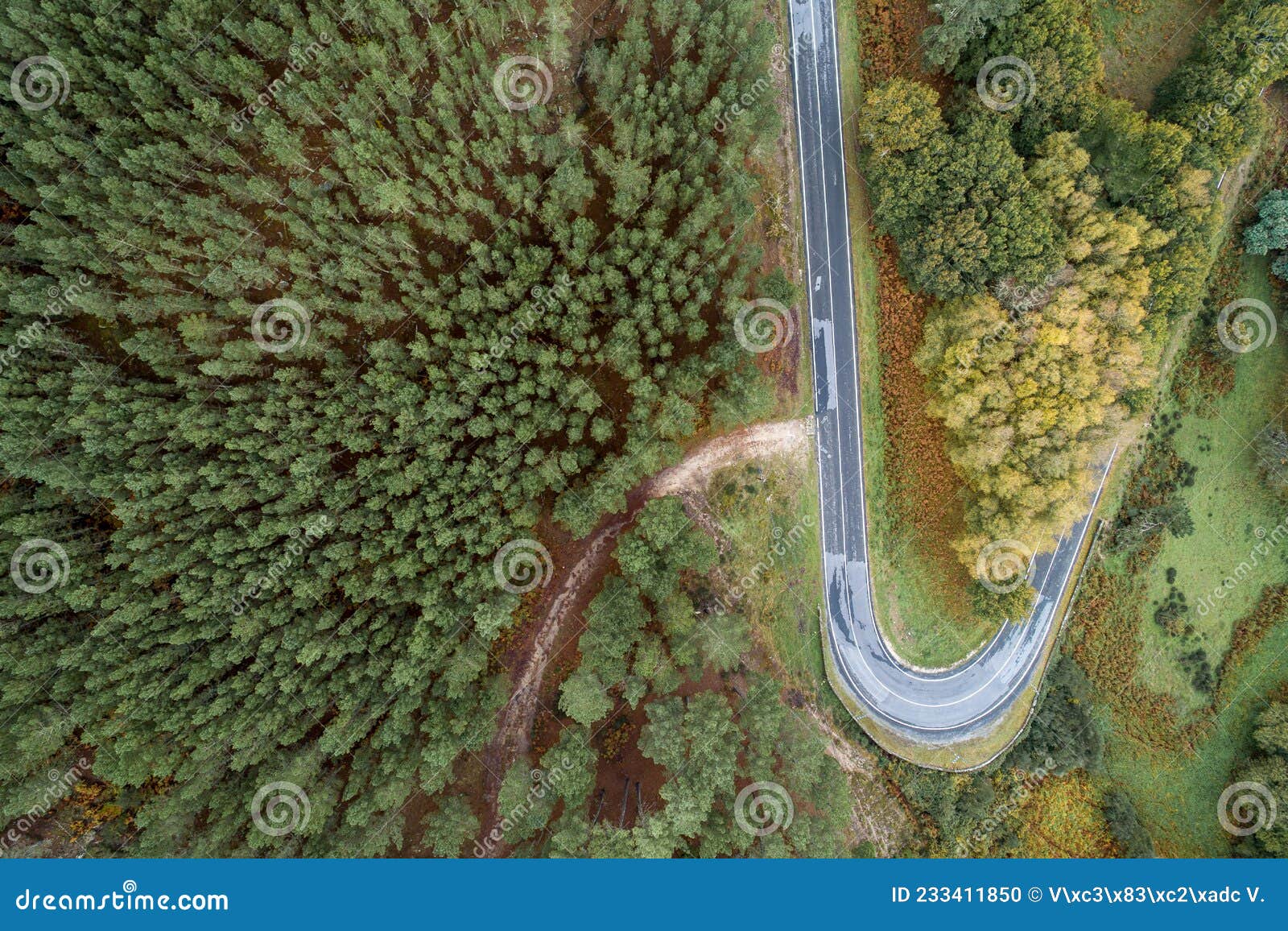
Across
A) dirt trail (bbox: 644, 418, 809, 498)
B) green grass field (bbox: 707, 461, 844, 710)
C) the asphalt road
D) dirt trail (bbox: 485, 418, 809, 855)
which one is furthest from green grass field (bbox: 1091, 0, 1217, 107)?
green grass field (bbox: 707, 461, 844, 710)

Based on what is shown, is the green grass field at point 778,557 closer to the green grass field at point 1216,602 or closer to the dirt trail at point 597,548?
the dirt trail at point 597,548

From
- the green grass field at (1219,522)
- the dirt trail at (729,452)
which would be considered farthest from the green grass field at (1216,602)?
the dirt trail at (729,452)

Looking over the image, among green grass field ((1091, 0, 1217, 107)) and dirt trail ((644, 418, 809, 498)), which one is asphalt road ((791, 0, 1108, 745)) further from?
green grass field ((1091, 0, 1217, 107))

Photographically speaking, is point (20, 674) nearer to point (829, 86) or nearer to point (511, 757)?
point (511, 757)

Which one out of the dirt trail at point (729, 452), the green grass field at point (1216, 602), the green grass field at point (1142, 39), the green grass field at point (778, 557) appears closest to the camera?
the green grass field at point (1142, 39)

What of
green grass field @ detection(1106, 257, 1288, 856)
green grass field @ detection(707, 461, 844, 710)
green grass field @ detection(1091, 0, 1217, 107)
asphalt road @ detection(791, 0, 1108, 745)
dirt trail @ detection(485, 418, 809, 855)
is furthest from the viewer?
green grass field @ detection(1106, 257, 1288, 856)
